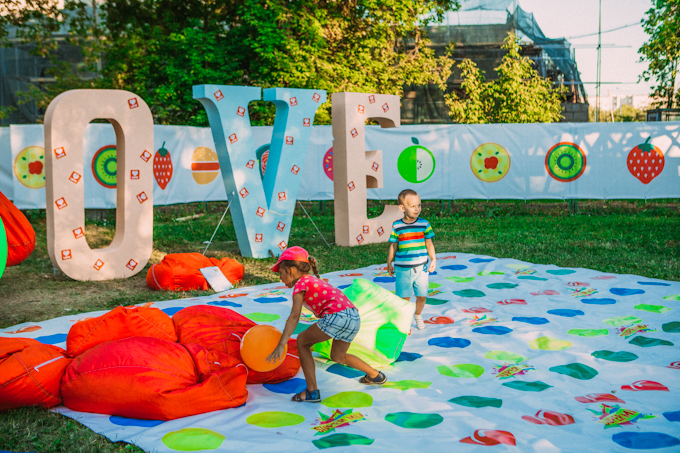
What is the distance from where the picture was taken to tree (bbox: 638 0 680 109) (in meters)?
15.2

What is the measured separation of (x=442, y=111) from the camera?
23422mm

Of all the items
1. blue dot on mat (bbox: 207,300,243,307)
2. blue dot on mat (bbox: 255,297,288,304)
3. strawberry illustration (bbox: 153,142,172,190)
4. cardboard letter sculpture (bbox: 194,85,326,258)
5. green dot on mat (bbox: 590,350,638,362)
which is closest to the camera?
green dot on mat (bbox: 590,350,638,362)

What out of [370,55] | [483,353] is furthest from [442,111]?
[483,353]

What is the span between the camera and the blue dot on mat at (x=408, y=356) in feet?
14.6

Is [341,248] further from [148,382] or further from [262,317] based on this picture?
[148,382]

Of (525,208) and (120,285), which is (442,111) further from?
(120,285)

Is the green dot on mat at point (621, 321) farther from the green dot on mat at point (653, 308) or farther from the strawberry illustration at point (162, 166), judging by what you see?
the strawberry illustration at point (162, 166)

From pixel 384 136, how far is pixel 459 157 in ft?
6.45

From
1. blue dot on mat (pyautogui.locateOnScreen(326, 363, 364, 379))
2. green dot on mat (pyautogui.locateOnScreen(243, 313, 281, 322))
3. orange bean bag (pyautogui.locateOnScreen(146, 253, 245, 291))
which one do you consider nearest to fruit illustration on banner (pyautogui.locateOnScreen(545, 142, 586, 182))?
orange bean bag (pyautogui.locateOnScreen(146, 253, 245, 291))

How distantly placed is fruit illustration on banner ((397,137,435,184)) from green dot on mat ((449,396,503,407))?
34.8ft

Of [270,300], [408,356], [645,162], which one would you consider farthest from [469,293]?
[645,162]

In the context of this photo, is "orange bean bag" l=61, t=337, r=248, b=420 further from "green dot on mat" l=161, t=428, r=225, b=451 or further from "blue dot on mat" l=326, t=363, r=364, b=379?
"blue dot on mat" l=326, t=363, r=364, b=379

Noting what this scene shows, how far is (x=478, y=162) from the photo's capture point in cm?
1391

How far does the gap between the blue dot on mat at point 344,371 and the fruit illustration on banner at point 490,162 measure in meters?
10.4
